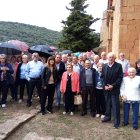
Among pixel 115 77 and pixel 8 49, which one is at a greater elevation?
pixel 8 49

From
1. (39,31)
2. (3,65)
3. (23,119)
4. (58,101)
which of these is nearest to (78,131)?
(23,119)

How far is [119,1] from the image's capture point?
14172 millimetres

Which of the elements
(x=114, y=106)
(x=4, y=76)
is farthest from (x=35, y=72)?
(x=114, y=106)

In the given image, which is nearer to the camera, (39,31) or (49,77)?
(49,77)

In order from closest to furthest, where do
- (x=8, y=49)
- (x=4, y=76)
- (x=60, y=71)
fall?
(x=60, y=71) < (x=4, y=76) < (x=8, y=49)

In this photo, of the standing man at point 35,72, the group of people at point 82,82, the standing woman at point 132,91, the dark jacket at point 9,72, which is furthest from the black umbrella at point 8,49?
the standing woman at point 132,91

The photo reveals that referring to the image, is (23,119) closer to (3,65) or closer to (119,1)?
(3,65)

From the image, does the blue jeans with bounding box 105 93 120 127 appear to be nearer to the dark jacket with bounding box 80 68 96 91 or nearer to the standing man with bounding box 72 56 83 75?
the dark jacket with bounding box 80 68 96 91

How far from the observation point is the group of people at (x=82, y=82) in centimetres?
921

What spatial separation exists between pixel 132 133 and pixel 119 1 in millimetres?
7042

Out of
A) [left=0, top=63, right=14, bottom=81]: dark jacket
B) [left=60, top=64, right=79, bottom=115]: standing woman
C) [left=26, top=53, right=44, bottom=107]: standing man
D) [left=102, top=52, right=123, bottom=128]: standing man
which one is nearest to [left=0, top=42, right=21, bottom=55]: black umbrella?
[left=0, top=63, right=14, bottom=81]: dark jacket

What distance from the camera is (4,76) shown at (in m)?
11.0

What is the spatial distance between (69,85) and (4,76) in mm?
2205

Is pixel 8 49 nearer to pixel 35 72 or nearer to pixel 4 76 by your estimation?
pixel 4 76
